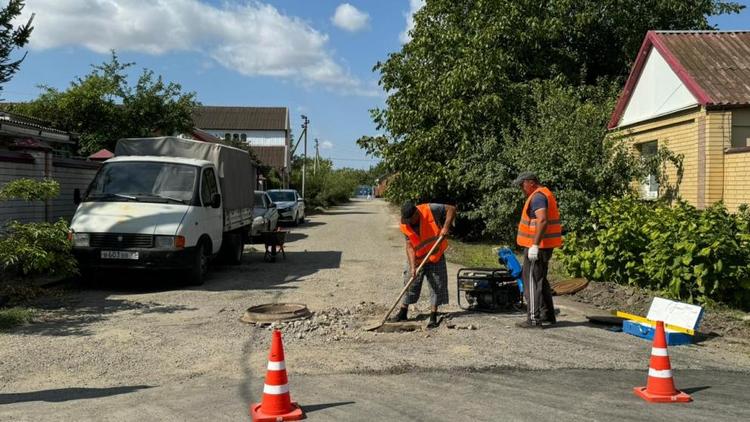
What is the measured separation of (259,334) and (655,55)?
11.5 meters

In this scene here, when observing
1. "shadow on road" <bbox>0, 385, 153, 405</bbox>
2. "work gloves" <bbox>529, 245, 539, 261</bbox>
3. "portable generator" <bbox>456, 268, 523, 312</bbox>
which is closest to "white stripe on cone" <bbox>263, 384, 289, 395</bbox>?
"shadow on road" <bbox>0, 385, 153, 405</bbox>

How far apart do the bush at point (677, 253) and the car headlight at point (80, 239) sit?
26.2ft

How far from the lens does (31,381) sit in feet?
17.7

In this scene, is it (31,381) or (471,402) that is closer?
(471,402)

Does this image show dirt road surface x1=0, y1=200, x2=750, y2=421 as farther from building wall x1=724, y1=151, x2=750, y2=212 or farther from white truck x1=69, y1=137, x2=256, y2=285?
building wall x1=724, y1=151, x2=750, y2=212

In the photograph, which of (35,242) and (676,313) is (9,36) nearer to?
(35,242)

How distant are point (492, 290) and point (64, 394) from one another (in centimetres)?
515

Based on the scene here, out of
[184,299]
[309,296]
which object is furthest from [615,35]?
[184,299]

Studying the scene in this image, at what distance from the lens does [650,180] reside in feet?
46.2

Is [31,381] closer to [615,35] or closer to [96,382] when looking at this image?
[96,382]

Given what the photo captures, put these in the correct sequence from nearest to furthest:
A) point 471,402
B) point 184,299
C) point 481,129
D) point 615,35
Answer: point 471,402 < point 184,299 < point 481,129 < point 615,35

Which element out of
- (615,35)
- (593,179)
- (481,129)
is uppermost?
(615,35)

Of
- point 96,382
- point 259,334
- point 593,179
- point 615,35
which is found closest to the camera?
point 96,382

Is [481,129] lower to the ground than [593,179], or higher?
higher
